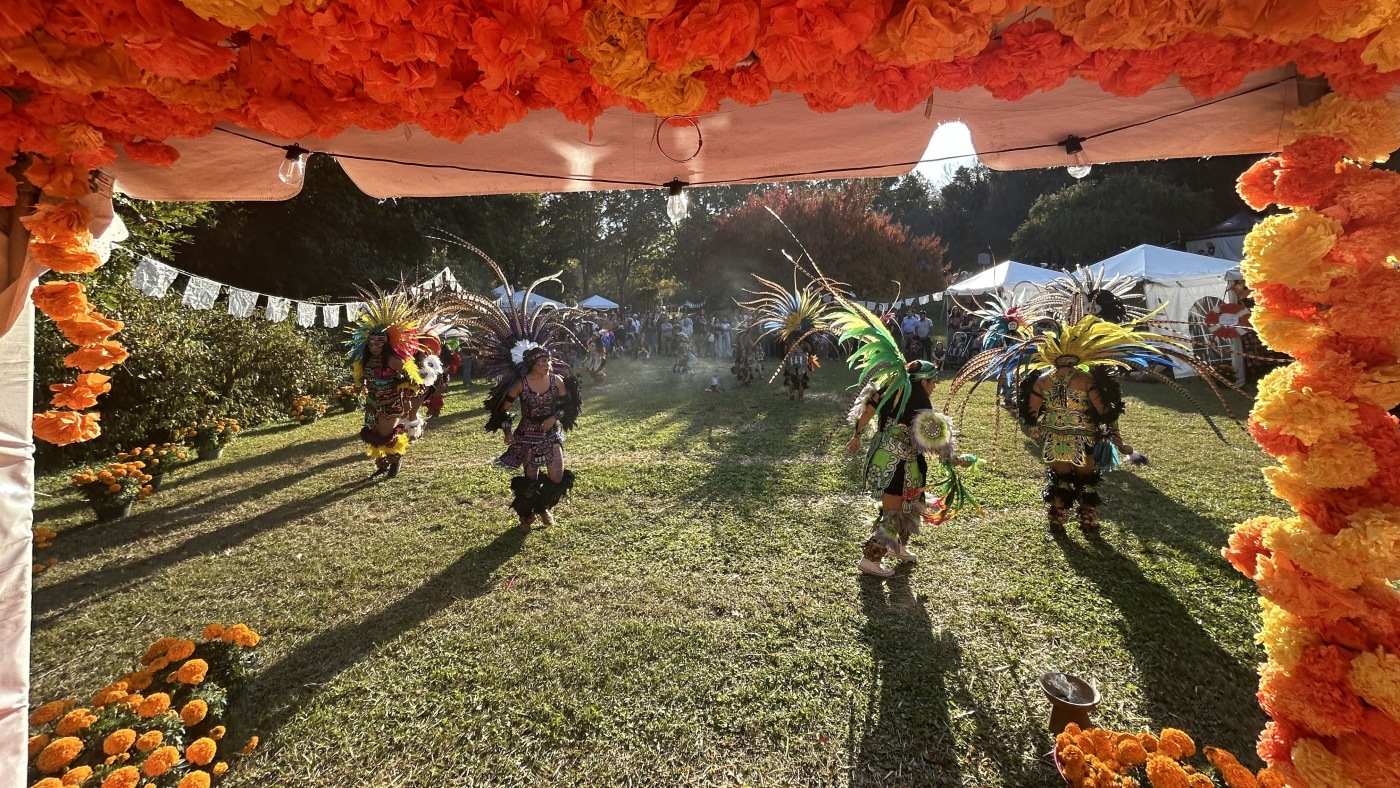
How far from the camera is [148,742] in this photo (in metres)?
2.55

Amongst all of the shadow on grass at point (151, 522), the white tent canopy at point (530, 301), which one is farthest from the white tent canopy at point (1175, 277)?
the shadow on grass at point (151, 522)

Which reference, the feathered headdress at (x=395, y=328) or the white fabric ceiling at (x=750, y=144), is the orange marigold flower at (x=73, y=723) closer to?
the white fabric ceiling at (x=750, y=144)

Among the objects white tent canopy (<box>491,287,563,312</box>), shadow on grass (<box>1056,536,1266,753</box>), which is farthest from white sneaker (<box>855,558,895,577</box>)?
white tent canopy (<box>491,287,563,312</box>)

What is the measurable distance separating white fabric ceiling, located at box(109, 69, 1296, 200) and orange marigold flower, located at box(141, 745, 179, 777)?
9.73 ft

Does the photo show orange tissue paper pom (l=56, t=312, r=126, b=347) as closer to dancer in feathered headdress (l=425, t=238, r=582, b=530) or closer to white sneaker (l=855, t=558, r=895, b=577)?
dancer in feathered headdress (l=425, t=238, r=582, b=530)

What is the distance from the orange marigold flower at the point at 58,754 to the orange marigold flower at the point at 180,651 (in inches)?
25.6

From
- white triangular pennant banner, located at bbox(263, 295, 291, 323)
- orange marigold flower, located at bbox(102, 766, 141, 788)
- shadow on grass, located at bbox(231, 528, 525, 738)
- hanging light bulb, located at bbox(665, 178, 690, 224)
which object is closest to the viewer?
orange marigold flower, located at bbox(102, 766, 141, 788)

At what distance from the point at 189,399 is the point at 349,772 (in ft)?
31.6

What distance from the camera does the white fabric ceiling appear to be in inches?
104

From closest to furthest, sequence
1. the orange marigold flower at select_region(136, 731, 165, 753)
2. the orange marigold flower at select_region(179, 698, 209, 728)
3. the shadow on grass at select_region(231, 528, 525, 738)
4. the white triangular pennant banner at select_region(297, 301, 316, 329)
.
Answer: the orange marigold flower at select_region(136, 731, 165, 753), the orange marigold flower at select_region(179, 698, 209, 728), the shadow on grass at select_region(231, 528, 525, 738), the white triangular pennant banner at select_region(297, 301, 316, 329)

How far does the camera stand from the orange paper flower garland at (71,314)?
7.88ft

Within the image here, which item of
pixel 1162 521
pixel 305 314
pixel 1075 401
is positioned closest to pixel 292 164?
pixel 1075 401

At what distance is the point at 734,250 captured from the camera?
91.7 ft

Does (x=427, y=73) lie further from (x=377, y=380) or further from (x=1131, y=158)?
(x=377, y=380)
